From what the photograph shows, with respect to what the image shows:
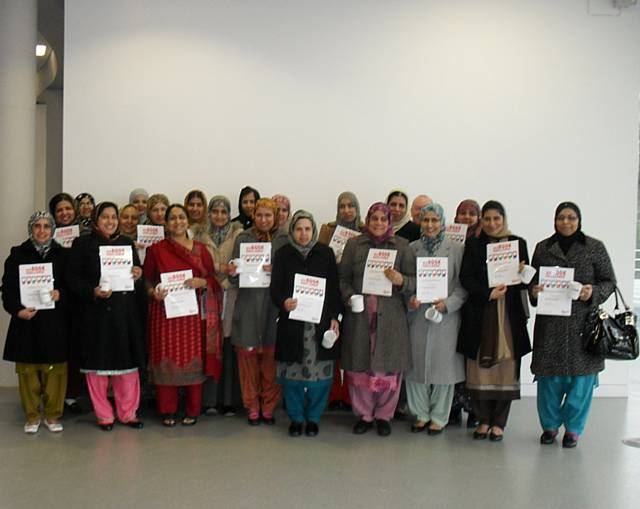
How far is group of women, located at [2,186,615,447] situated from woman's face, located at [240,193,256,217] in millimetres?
655

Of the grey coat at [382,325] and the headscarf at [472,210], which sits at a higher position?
the headscarf at [472,210]

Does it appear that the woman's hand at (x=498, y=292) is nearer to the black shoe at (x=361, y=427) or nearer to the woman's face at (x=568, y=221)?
the woman's face at (x=568, y=221)

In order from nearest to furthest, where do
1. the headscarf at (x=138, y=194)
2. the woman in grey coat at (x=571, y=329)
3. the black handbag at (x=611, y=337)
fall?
the black handbag at (x=611, y=337) → the woman in grey coat at (x=571, y=329) → the headscarf at (x=138, y=194)

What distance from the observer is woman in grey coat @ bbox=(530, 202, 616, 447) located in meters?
4.49

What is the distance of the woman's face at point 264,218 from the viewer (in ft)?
16.1

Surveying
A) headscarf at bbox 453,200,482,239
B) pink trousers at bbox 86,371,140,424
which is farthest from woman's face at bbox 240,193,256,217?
headscarf at bbox 453,200,482,239

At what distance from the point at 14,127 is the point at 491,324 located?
185 inches

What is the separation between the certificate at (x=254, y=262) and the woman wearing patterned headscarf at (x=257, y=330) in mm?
43

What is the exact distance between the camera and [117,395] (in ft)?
15.9

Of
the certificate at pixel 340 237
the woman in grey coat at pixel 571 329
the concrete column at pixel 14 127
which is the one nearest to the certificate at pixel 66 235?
the concrete column at pixel 14 127

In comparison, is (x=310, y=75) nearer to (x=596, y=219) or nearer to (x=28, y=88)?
(x=28, y=88)

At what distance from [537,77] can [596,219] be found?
1.51m

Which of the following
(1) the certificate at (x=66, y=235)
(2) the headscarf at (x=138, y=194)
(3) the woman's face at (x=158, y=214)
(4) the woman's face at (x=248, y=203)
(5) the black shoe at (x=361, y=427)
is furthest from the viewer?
(2) the headscarf at (x=138, y=194)

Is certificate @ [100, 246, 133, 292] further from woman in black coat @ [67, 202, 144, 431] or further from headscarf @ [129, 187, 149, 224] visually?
headscarf @ [129, 187, 149, 224]
